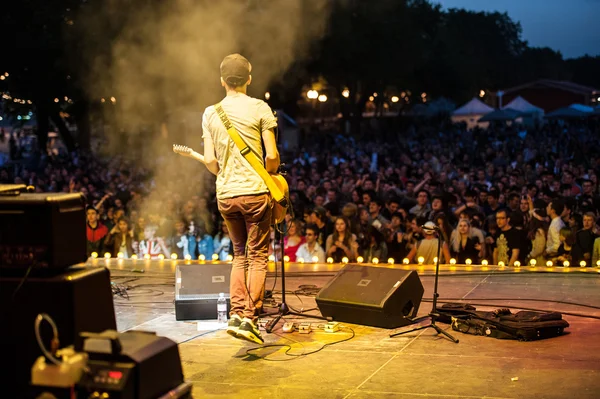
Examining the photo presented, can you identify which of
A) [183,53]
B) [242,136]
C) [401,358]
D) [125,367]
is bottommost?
[401,358]

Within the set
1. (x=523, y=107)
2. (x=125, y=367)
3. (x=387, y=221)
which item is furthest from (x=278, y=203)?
(x=523, y=107)

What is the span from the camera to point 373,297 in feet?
17.0

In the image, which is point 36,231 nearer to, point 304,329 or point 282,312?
point 304,329

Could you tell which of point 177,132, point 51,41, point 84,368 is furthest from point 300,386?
point 51,41

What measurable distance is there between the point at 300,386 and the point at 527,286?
10.3 ft

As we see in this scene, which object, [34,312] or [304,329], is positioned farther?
[304,329]

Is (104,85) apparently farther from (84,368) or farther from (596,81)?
(596,81)

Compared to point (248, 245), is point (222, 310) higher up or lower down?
lower down

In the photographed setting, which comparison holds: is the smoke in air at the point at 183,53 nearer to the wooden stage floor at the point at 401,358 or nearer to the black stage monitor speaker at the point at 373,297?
the wooden stage floor at the point at 401,358

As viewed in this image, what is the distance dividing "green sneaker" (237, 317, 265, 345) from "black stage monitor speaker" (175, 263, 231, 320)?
0.82 metres

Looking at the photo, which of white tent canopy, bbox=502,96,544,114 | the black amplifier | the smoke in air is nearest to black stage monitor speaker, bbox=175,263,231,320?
the black amplifier

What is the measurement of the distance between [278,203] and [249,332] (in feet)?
2.57

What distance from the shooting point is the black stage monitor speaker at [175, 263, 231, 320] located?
543 cm

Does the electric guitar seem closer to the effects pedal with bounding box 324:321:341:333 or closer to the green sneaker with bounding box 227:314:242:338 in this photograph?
the green sneaker with bounding box 227:314:242:338
